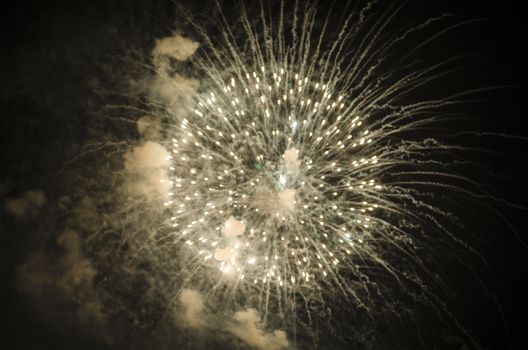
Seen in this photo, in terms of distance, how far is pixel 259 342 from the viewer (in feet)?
39.9

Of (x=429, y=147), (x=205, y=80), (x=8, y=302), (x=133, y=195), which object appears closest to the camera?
A: (x=429, y=147)

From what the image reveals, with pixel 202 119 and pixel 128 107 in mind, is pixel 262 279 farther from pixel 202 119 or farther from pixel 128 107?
pixel 128 107

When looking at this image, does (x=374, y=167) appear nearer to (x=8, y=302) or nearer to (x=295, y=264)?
(x=295, y=264)

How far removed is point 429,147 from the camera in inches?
274

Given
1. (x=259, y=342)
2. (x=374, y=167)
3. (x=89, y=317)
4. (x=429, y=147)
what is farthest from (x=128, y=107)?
(x=89, y=317)

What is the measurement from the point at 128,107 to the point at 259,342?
28.6 ft

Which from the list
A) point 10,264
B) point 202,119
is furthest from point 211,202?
point 10,264

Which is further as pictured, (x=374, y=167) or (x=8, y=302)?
(x=8, y=302)

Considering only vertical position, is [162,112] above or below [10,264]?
above

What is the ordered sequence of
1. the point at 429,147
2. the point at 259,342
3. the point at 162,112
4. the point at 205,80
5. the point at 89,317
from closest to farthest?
the point at 429,147, the point at 205,80, the point at 162,112, the point at 259,342, the point at 89,317

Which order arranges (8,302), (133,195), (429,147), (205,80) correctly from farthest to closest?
(8,302) < (133,195) < (205,80) < (429,147)

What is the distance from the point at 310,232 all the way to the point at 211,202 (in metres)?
2.31

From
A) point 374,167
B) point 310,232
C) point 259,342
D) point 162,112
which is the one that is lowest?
point 259,342

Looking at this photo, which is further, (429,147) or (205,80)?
(205,80)
